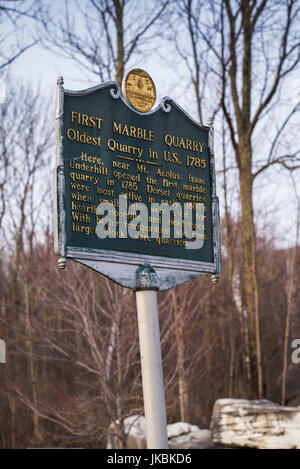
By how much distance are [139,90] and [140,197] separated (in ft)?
3.60

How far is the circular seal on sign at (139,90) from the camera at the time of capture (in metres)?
6.34

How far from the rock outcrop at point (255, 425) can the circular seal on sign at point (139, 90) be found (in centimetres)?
581

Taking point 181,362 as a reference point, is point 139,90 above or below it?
above

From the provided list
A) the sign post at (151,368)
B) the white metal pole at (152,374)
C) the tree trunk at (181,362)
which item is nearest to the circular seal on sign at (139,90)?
the sign post at (151,368)

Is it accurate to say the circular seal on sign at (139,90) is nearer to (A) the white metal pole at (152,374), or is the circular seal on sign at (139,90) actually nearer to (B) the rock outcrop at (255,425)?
(A) the white metal pole at (152,374)

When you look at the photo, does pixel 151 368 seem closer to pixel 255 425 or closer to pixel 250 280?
pixel 255 425

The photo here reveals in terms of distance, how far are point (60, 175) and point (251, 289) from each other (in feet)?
27.7

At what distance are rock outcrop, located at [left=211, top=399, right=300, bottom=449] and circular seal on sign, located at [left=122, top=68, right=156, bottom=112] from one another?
19.1 ft

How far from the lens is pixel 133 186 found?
19.8 feet

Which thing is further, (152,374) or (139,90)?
(139,90)

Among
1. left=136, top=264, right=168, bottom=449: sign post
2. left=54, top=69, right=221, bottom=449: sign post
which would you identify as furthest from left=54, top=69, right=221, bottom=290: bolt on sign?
left=136, top=264, right=168, bottom=449: sign post

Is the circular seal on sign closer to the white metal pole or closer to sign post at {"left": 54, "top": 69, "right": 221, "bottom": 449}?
sign post at {"left": 54, "top": 69, "right": 221, "bottom": 449}

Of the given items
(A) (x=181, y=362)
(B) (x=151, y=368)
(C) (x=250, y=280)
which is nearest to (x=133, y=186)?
(B) (x=151, y=368)
